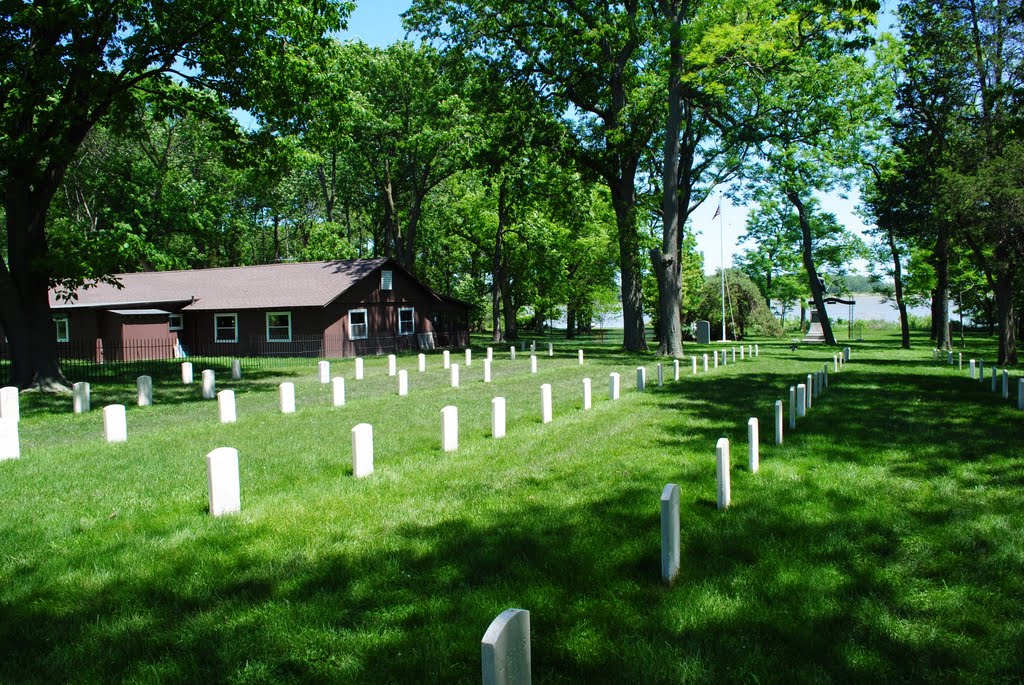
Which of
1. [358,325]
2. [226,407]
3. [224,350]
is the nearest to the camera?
[226,407]

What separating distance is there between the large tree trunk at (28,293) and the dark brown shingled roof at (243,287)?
15150 millimetres

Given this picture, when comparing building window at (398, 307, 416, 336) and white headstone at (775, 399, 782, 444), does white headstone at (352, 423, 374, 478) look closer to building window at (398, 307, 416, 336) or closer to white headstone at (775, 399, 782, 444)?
white headstone at (775, 399, 782, 444)

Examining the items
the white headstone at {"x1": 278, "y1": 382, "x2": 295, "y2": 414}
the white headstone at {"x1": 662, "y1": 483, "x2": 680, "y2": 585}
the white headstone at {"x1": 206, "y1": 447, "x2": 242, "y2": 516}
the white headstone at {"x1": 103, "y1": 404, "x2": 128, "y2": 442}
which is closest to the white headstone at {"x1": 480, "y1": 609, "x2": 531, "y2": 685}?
the white headstone at {"x1": 662, "y1": 483, "x2": 680, "y2": 585}

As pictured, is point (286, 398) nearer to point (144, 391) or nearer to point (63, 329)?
point (144, 391)

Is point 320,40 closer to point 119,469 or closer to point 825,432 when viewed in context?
point 119,469

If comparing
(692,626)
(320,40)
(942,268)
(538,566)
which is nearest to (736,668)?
(692,626)

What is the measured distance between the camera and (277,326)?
36250 mm

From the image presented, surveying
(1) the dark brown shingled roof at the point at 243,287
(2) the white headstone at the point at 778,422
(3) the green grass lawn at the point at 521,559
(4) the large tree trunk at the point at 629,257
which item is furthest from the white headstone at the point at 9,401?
(4) the large tree trunk at the point at 629,257

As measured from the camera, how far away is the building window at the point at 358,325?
36.9 m

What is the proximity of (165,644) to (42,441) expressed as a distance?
917cm

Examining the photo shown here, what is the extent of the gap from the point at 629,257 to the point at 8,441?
86.2ft

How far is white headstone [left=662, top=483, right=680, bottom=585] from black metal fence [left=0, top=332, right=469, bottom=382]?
24.9 metres

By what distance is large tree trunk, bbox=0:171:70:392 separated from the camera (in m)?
18.8

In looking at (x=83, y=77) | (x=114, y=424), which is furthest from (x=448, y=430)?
(x=83, y=77)
